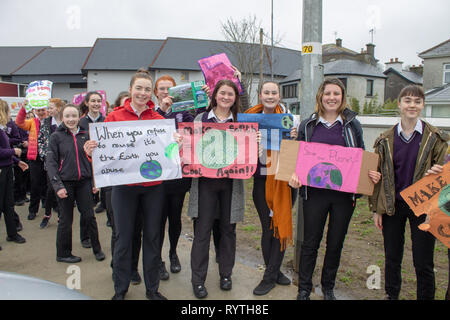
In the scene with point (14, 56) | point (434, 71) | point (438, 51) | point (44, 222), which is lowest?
point (44, 222)

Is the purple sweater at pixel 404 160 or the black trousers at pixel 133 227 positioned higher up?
the purple sweater at pixel 404 160

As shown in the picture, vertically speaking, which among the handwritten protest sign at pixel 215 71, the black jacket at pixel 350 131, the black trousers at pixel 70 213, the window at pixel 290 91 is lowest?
the black trousers at pixel 70 213

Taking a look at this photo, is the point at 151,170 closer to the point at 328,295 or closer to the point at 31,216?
the point at 328,295

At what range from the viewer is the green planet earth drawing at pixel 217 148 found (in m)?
3.43

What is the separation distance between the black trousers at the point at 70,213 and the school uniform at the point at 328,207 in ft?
9.05

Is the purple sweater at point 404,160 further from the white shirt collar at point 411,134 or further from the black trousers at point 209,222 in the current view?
the black trousers at point 209,222

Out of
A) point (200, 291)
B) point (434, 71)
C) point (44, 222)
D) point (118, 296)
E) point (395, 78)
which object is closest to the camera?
point (118, 296)

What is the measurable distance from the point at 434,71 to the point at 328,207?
1404 inches

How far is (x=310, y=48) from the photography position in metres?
3.96

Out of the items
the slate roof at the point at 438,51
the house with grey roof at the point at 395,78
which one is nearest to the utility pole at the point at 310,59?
the slate roof at the point at 438,51

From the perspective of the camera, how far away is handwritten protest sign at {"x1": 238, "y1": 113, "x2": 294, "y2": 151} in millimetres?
3492

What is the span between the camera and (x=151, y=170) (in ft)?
10.6

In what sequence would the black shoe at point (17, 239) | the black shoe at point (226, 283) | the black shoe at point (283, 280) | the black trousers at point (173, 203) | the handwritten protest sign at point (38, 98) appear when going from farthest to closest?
the handwritten protest sign at point (38, 98) < the black shoe at point (17, 239) < the black trousers at point (173, 203) < the black shoe at point (283, 280) < the black shoe at point (226, 283)

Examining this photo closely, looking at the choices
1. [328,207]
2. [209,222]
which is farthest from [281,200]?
[209,222]
